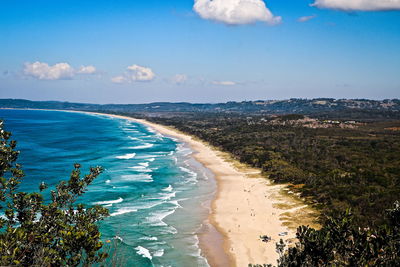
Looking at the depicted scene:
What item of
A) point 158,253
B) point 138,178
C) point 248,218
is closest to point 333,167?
point 248,218

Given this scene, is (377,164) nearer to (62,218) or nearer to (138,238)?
(138,238)

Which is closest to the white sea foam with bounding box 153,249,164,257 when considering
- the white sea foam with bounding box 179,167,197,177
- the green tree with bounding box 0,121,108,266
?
the green tree with bounding box 0,121,108,266

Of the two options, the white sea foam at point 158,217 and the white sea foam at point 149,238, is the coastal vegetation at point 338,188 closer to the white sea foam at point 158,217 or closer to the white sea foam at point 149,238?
the white sea foam at point 149,238

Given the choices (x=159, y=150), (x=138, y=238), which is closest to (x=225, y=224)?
(x=138, y=238)

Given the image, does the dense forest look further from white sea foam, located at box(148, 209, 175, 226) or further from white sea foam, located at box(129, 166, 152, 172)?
white sea foam, located at box(129, 166, 152, 172)

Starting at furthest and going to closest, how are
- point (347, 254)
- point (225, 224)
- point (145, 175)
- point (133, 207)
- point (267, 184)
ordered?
1. point (145, 175)
2. point (267, 184)
3. point (133, 207)
4. point (225, 224)
5. point (347, 254)
